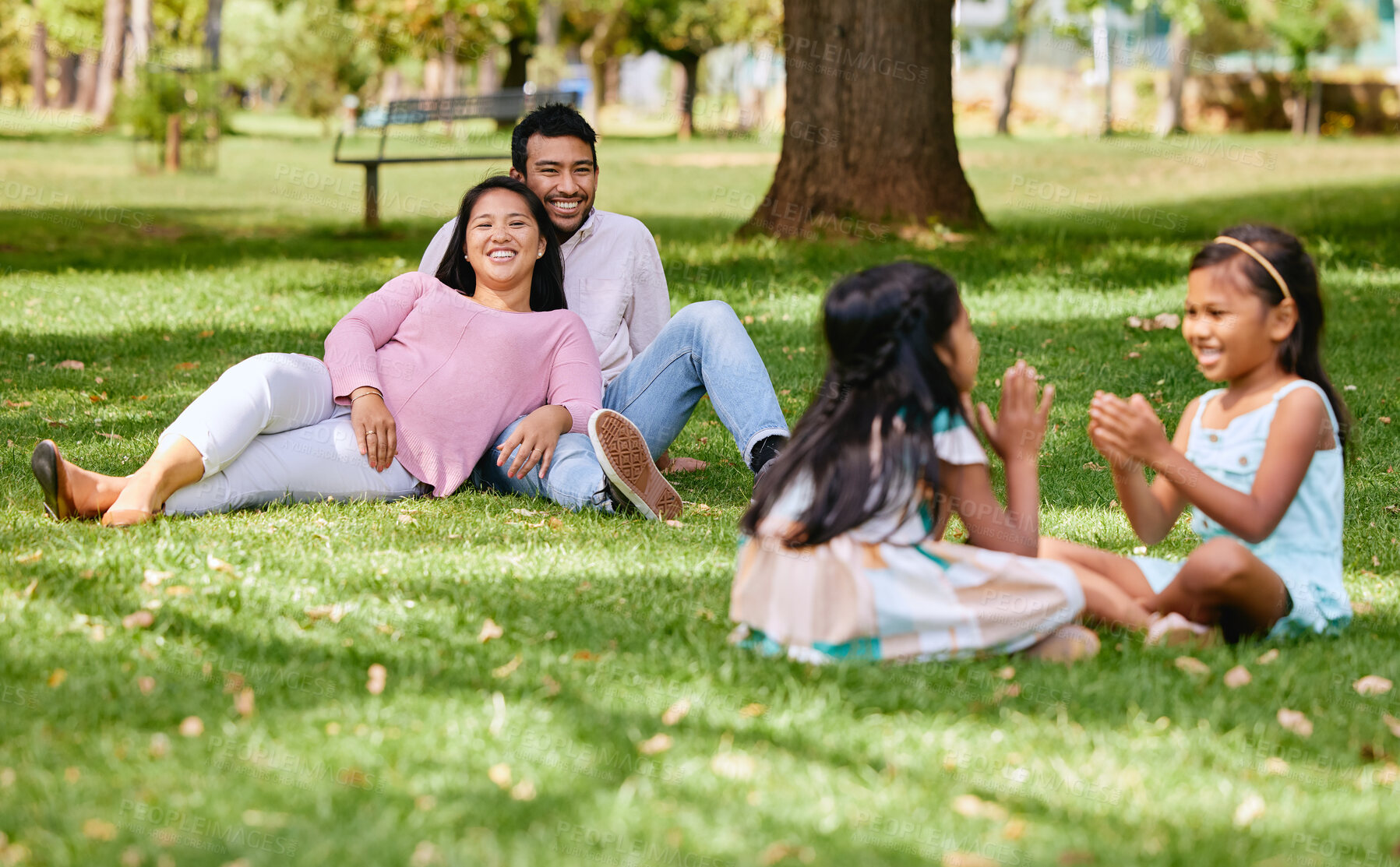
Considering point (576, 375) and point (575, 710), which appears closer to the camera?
point (575, 710)

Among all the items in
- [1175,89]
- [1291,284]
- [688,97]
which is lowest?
[1291,284]

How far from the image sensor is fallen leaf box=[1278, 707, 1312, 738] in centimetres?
284

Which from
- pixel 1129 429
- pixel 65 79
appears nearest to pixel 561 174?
pixel 1129 429

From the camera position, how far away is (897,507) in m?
2.99

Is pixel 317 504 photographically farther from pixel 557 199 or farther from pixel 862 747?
pixel 862 747

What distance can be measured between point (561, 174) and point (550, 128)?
0.58 ft

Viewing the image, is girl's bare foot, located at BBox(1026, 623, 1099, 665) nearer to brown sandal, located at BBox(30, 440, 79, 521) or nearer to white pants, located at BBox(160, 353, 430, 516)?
white pants, located at BBox(160, 353, 430, 516)

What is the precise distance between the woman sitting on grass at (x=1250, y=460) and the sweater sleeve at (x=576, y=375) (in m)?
1.83

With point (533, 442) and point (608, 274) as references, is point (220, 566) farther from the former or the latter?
point (608, 274)

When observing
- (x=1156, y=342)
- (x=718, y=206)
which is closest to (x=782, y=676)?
(x=1156, y=342)

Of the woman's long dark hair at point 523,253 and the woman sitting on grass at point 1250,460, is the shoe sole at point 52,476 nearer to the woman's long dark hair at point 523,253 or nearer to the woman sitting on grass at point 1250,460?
the woman's long dark hair at point 523,253

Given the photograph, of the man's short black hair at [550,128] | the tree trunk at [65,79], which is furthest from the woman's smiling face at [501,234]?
the tree trunk at [65,79]

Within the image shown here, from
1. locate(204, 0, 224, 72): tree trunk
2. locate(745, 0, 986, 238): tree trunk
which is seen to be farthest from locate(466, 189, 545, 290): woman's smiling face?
locate(204, 0, 224, 72): tree trunk

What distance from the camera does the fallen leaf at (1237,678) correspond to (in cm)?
306
